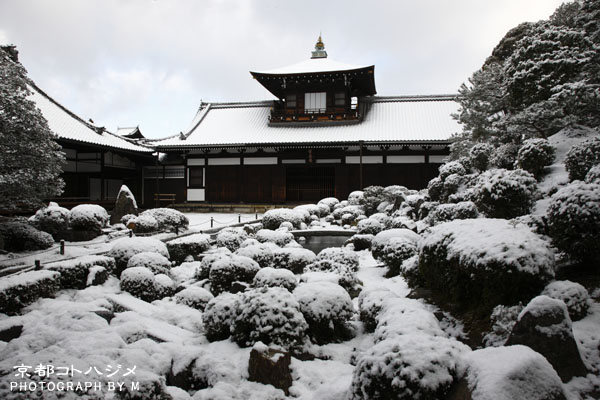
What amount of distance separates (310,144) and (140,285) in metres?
13.8

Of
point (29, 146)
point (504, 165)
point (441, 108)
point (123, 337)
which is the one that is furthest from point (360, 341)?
point (441, 108)

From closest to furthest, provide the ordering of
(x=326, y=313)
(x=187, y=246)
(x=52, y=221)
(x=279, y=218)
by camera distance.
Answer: (x=326, y=313), (x=187, y=246), (x=52, y=221), (x=279, y=218)

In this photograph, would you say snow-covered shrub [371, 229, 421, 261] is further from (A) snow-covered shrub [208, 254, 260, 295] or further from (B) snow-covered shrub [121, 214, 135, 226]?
(B) snow-covered shrub [121, 214, 135, 226]

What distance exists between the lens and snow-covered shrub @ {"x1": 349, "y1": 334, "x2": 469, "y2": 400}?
2537mm

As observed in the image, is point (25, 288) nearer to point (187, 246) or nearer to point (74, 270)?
→ point (74, 270)

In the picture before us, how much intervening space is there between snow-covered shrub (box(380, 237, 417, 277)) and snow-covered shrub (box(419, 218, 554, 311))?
6.90 feet

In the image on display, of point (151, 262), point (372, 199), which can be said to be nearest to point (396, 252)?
point (151, 262)

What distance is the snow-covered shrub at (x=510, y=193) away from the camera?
6109mm

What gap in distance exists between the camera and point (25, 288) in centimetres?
526

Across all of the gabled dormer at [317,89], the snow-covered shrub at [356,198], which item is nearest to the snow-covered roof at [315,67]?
the gabled dormer at [317,89]

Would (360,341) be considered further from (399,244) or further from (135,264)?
(135,264)

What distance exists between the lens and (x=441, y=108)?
73.5 ft

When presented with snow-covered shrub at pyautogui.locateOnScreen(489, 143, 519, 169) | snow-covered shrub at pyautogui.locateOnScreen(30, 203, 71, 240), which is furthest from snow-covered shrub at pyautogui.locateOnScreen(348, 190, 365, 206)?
snow-covered shrub at pyautogui.locateOnScreen(30, 203, 71, 240)

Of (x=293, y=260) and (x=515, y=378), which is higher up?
(x=515, y=378)
